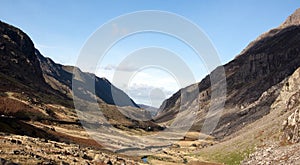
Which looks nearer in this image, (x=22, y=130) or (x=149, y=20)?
(x=149, y=20)

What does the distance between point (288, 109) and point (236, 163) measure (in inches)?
1563

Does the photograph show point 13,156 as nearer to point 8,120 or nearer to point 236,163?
point 8,120

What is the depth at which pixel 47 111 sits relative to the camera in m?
162

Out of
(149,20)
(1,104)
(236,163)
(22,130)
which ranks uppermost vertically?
(149,20)

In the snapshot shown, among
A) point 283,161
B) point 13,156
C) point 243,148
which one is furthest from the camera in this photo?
point 243,148

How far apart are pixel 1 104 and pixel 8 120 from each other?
49.7m

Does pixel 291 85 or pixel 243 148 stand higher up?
pixel 291 85

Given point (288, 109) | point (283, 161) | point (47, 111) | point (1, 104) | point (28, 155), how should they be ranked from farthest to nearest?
point (47, 111)
point (1, 104)
point (288, 109)
point (283, 161)
point (28, 155)

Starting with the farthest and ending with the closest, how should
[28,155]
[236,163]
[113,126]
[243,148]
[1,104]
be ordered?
1. [113,126]
2. [1,104]
3. [243,148]
4. [236,163]
5. [28,155]

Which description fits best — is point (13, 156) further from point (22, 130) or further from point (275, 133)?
point (275, 133)

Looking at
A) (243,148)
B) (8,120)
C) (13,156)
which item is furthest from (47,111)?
(13,156)

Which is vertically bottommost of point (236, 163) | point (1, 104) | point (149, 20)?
point (236, 163)

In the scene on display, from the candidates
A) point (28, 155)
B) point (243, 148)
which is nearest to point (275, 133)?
point (243, 148)

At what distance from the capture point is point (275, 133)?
8131 cm
